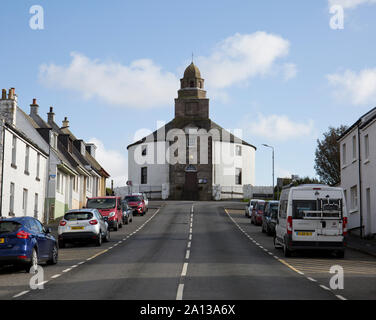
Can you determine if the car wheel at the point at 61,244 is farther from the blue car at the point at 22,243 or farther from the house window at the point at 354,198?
the house window at the point at 354,198

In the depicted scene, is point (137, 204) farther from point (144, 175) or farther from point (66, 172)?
point (144, 175)

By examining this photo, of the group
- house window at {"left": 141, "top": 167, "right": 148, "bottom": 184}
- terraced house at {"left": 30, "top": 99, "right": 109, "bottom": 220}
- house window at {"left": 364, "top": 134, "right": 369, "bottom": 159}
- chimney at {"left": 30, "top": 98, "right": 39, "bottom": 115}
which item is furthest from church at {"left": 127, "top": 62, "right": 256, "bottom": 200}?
house window at {"left": 364, "top": 134, "right": 369, "bottom": 159}

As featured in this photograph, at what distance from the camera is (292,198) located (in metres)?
21.7

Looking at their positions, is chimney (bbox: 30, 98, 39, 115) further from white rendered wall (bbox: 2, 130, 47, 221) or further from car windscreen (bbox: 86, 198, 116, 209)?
car windscreen (bbox: 86, 198, 116, 209)

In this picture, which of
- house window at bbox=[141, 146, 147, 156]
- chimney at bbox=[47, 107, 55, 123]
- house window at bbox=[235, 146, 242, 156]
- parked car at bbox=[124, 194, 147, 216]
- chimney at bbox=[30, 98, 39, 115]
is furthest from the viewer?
house window at bbox=[141, 146, 147, 156]

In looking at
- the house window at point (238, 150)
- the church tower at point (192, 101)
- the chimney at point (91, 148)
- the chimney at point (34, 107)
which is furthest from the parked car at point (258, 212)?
the church tower at point (192, 101)

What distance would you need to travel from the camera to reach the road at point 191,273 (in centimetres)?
1209

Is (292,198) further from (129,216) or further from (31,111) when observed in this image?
(31,111)

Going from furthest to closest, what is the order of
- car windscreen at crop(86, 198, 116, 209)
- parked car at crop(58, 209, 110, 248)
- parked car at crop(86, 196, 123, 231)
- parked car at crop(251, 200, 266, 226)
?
parked car at crop(251, 200, 266, 226) < car windscreen at crop(86, 198, 116, 209) < parked car at crop(86, 196, 123, 231) < parked car at crop(58, 209, 110, 248)

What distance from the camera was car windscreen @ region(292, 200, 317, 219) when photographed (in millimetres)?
21594

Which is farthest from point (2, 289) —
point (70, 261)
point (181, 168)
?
point (181, 168)

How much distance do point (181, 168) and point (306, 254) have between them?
198 feet

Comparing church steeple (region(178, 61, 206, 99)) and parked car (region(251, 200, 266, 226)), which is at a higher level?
church steeple (region(178, 61, 206, 99))

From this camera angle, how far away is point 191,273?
15.9 m
